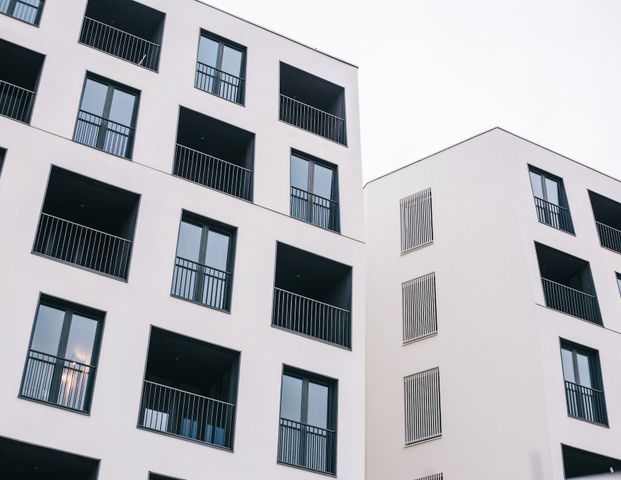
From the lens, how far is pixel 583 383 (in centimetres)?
3238

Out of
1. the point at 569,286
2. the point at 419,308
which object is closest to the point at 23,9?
the point at 419,308

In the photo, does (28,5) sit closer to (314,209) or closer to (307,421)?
(314,209)

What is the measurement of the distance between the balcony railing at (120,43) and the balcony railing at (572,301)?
50.5 ft

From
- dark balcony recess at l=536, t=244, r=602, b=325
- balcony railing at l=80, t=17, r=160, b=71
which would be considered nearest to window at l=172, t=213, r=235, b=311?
balcony railing at l=80, t=17, r=160, b=71

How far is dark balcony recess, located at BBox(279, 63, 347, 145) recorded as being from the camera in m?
33.3

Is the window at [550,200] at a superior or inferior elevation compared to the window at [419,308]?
superior

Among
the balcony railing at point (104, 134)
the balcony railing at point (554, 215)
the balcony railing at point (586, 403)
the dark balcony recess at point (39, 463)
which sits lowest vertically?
the dark balcony recess at point (39, 463)

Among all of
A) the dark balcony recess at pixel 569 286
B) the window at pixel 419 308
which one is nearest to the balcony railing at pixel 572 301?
the dark balcony recess at pixel 569 286

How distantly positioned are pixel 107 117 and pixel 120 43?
164 inches

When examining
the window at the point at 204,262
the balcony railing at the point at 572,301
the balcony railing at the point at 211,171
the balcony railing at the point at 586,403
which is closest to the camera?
the window at the point at 204,262

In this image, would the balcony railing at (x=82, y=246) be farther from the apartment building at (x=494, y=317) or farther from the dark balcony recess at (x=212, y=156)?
the apartment building at (x=494, y=317)

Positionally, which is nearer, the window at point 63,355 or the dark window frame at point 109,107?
the window at point 63,355

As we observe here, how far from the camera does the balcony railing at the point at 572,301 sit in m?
34.4

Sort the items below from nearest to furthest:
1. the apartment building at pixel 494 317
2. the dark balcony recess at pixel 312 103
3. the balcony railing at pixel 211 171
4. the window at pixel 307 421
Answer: the window at pixel 307 421 < the balcony railing at pixel 211 171 < the apartment building at pixel 494 317 < the dark balcony recess at pixel 312 103
